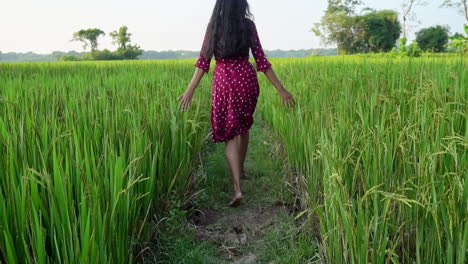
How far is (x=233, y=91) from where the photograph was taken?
2.61 metres

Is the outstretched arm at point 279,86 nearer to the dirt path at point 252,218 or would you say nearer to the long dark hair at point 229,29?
the long dark hair at point 229,29

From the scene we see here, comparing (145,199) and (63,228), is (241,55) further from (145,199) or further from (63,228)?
(63,228)

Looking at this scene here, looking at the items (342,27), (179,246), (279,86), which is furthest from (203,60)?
(342,27)

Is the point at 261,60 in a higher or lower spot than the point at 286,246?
higher

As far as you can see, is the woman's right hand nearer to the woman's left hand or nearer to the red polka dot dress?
the red polka dot dress

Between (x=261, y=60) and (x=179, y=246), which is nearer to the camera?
(x=179, y=246)

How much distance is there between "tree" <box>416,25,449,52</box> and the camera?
139 feet

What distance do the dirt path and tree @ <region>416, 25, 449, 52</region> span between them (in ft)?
148

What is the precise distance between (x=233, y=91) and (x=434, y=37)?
153 feet

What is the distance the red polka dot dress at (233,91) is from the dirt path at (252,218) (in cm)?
35

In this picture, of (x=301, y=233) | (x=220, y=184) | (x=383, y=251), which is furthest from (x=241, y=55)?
(x=383, y=251)

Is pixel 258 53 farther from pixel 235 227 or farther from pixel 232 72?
pixel 235 227

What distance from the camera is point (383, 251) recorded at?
3.69ft

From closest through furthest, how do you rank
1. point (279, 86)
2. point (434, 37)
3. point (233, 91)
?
point (233, 91)
point (279, 86)
point (434, 37)
